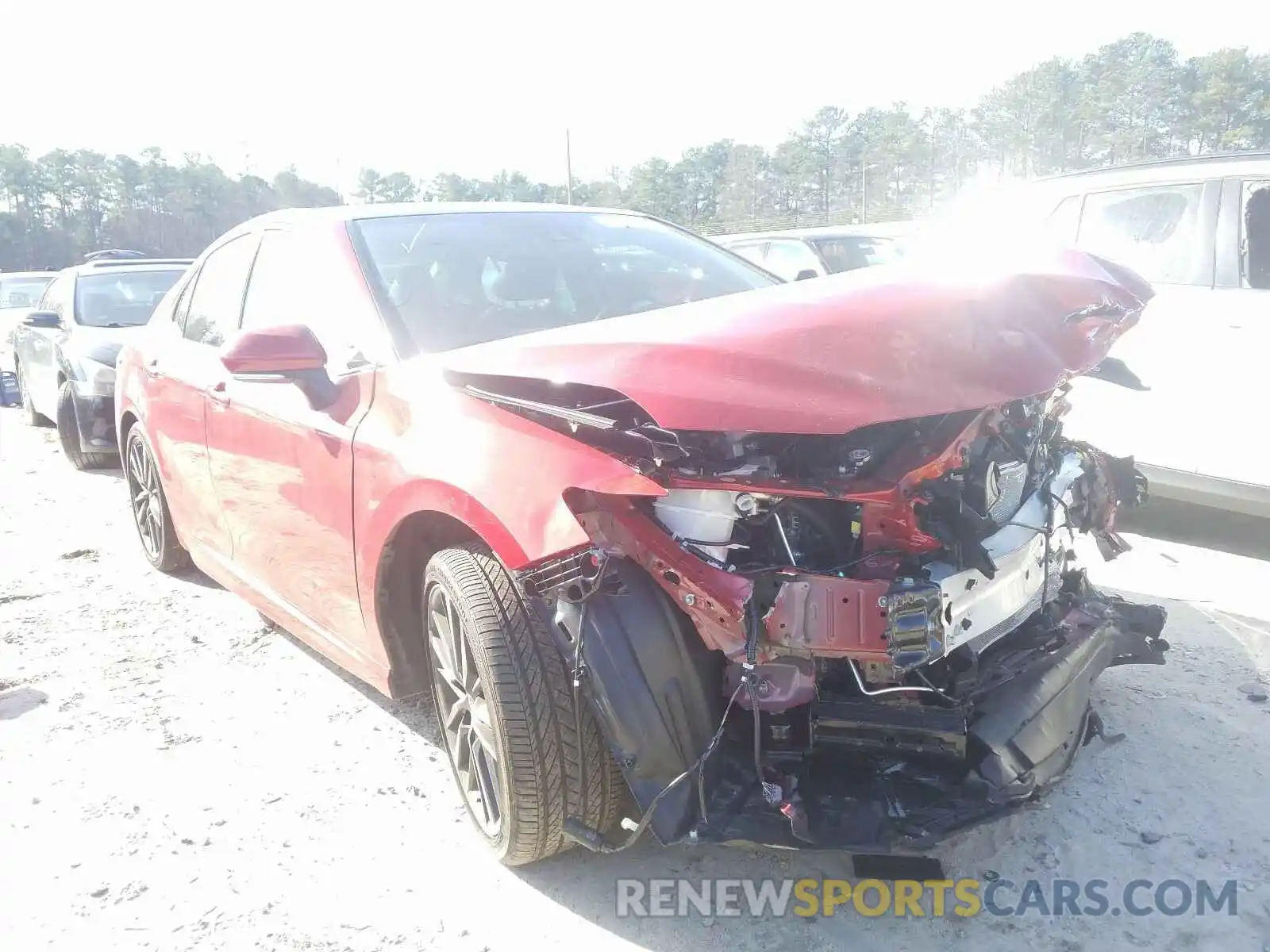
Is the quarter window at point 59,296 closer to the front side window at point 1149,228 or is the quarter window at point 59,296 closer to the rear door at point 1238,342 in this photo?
the front side window at point 1149,228

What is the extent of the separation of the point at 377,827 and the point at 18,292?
16.8 metres

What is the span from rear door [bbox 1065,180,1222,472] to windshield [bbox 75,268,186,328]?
7.39 metres

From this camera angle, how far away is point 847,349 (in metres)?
2.04

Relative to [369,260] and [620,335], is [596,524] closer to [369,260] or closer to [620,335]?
[620,335]

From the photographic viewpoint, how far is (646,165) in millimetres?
47531

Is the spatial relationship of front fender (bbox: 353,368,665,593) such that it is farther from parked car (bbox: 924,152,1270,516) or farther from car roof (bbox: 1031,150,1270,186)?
car roof (bbox: 1031,150,1270,186)

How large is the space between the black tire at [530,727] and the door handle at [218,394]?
168 cm

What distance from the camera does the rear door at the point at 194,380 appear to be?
12.5 ft

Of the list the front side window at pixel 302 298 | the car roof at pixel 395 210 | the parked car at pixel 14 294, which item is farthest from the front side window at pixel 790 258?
the parked car at pixel 14 294

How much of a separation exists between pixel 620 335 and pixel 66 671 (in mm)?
2982

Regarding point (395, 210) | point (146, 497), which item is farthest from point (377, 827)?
point (146, 497)

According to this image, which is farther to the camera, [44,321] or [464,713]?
[44,321]

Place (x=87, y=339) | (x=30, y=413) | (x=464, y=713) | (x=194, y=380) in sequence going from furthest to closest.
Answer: (x=30, y=413) < (x=87, y=339) < (x=194, y=380) < (x=464, y=713)

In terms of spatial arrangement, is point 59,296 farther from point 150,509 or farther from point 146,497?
point 150,509
